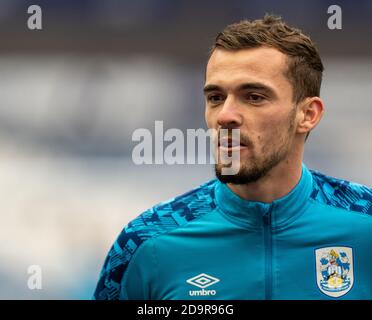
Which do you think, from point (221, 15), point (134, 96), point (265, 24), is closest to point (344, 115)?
point (221, 15)

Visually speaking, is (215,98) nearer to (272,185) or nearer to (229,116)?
(229,116)

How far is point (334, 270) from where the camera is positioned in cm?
230

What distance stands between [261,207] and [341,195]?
36 centimetres

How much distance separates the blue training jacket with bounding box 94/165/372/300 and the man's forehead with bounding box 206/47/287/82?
0.41 m

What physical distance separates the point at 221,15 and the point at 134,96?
0.97m

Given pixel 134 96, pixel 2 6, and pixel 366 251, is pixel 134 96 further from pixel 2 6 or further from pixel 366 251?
pixel 366 251

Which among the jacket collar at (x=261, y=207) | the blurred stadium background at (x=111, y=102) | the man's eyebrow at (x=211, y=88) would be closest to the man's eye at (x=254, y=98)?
the man's eyebrow at (x=211, y=88)

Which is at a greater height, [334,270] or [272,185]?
[272,185]

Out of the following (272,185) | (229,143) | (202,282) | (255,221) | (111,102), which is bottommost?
(202,282)

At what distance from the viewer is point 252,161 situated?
7.61ft

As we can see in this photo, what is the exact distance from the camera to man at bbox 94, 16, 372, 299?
2266 millimetres

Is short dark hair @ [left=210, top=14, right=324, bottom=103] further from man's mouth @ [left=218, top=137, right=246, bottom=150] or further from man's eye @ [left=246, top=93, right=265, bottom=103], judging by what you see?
man's mouth @ [left=218, top=137, right=246, bottom=150]

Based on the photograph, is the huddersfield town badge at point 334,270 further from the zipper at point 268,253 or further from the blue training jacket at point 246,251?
the zipper at point 268,253

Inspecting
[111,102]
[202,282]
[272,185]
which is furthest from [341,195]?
[111,102]
